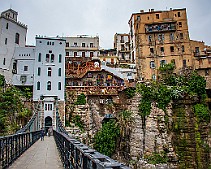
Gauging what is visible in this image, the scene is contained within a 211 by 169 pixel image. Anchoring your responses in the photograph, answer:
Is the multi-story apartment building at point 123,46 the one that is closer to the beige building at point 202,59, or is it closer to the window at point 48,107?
the beige building at point 202,59

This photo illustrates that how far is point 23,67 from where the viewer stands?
35219 millimetres

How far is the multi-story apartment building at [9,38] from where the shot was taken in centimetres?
3406

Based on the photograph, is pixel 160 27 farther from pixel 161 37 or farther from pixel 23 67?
pixel 23 67

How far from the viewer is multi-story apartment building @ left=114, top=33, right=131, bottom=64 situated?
48.1 m

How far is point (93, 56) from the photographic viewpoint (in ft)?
146

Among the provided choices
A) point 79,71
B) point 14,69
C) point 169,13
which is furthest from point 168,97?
point 14,69

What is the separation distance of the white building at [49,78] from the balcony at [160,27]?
16.5 metres

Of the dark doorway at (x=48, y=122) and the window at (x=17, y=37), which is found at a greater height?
the window at (x=17, y=37)

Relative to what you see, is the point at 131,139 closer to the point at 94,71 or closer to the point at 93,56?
the point at 94,71

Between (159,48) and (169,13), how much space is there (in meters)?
7.18

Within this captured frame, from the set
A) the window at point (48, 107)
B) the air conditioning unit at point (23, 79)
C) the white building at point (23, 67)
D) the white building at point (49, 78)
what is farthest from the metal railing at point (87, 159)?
the air conditioning unit at point (23, 79)

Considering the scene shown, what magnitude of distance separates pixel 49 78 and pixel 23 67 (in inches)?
225

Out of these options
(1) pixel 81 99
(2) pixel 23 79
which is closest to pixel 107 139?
(1) pixel 81 99

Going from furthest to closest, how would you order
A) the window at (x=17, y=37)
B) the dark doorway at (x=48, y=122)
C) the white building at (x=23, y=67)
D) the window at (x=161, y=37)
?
the window at (x=161, y=37)
the window at (x=17, y=37)
the white building at (x=23, y=67)
the dark doorway at (x=48, y=122)
